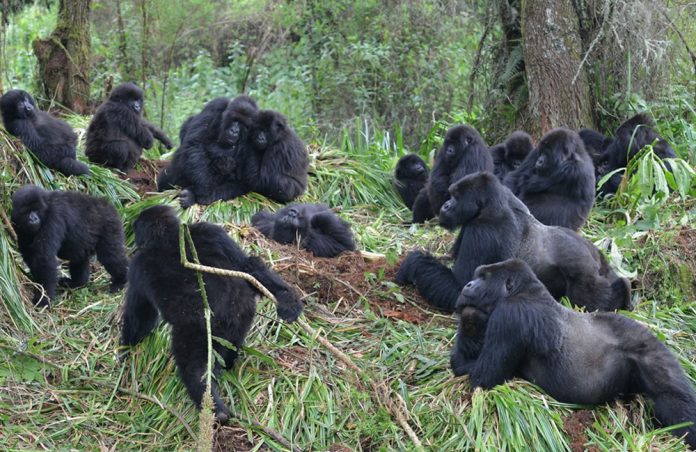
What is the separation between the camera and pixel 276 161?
893cm

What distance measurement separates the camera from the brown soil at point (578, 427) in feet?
16.4

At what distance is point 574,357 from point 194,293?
84.8 inches

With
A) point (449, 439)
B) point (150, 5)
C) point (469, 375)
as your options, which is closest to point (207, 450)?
point (449, 439)

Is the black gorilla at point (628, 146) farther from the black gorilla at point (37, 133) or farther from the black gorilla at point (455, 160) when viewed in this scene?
the black gorilla at point (37, 133)

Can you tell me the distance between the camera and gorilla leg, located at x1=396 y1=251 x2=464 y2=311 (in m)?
6.69

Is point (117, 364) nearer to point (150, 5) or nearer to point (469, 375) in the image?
point (469, 375)

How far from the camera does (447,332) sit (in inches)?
250

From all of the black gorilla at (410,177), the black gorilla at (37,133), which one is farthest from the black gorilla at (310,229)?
the black gorilla at (37,133)

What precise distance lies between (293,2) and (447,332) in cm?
971

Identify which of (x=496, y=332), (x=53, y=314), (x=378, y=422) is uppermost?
(x=496, y=332)

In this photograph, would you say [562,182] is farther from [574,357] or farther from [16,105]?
[16,105]

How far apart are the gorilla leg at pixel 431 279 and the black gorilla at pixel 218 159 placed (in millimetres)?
2492

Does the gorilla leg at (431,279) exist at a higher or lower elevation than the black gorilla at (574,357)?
lower

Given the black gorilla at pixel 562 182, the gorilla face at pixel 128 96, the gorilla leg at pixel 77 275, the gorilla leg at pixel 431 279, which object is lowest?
the gorilla leg at pixel 77 275
